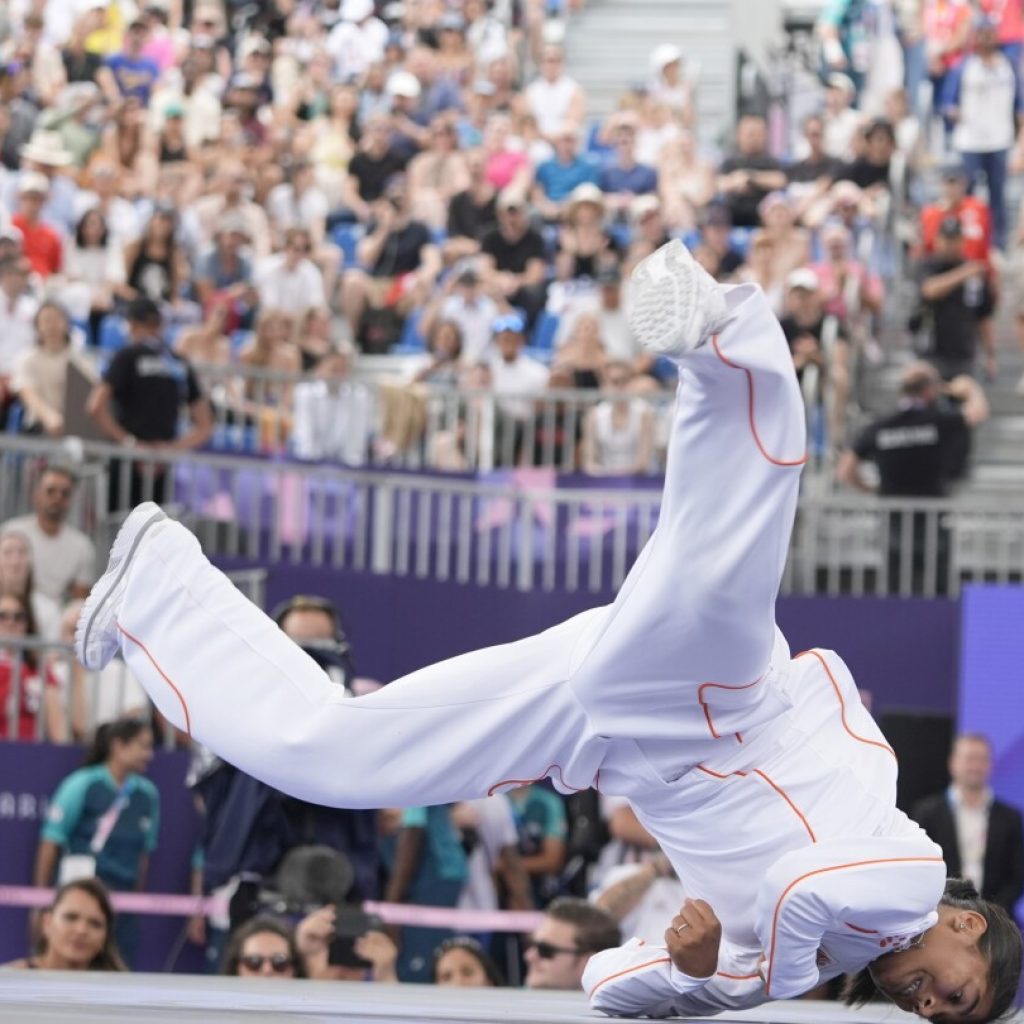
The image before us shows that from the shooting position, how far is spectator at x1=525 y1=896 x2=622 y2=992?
7477mm

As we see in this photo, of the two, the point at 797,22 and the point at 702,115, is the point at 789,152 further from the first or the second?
the point at 797,22

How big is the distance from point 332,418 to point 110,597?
24.1 ft

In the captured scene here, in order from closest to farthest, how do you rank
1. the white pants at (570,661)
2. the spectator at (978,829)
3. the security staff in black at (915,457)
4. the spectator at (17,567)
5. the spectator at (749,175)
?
1. the white pants at (570,661)
2. the spectator at (978,829)
3. the spectator at (17,567)
4. the security staff in black at (915,457)
5. the spectator at (749,175)

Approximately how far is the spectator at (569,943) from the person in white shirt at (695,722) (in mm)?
1997

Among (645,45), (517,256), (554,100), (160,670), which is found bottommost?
(160,670)

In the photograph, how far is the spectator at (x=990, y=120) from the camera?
618 inches

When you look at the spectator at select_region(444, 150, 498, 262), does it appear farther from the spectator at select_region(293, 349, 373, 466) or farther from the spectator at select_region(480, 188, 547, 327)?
the spectator at select_region(293, 349, 373, 466)

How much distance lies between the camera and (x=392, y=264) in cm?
1515

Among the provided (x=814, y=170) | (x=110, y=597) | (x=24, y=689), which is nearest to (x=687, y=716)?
(x=110, y=597)

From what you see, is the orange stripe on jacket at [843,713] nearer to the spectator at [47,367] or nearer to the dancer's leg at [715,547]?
the dancer's leg at [715,547]

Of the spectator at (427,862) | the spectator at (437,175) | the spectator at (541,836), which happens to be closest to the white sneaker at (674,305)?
the spectator at (427,862)

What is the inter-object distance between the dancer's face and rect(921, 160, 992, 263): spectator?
955 centimetres

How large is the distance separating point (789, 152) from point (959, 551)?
679 centimetres

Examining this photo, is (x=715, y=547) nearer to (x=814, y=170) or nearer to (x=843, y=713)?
(x=843, y=713)
